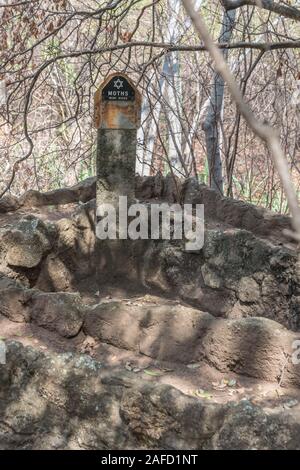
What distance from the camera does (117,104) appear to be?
4.77 meters

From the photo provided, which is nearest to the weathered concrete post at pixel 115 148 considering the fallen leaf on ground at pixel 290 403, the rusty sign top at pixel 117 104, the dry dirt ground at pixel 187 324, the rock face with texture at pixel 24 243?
the rusty sign top at pixel 117 104

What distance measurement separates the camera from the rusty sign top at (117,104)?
15.5 feet

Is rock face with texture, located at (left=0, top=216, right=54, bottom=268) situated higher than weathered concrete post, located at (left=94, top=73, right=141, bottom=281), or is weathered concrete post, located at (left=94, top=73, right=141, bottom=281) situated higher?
weathered concrete post, located at (left=94, top=73, right=141, bottom=281)

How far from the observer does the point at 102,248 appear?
5.16 m

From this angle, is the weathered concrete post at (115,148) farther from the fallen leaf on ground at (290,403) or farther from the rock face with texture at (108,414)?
the fallen leaf on ground at (290,403)

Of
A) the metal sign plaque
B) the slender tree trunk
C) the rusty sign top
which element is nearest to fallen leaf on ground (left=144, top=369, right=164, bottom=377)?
the rusty sign top

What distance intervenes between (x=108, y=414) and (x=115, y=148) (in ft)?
8.06

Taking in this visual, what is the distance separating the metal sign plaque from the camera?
15.5 ft

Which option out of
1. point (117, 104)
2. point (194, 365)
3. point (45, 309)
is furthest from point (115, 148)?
point (194, 365)

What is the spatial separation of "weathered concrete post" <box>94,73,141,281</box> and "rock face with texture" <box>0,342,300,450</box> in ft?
6.58

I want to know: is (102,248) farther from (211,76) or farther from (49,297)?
(211,76)

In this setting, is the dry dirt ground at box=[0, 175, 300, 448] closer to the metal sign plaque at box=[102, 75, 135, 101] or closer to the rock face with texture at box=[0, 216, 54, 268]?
the rock face with texture at box=[0, 216, 54, 268]
